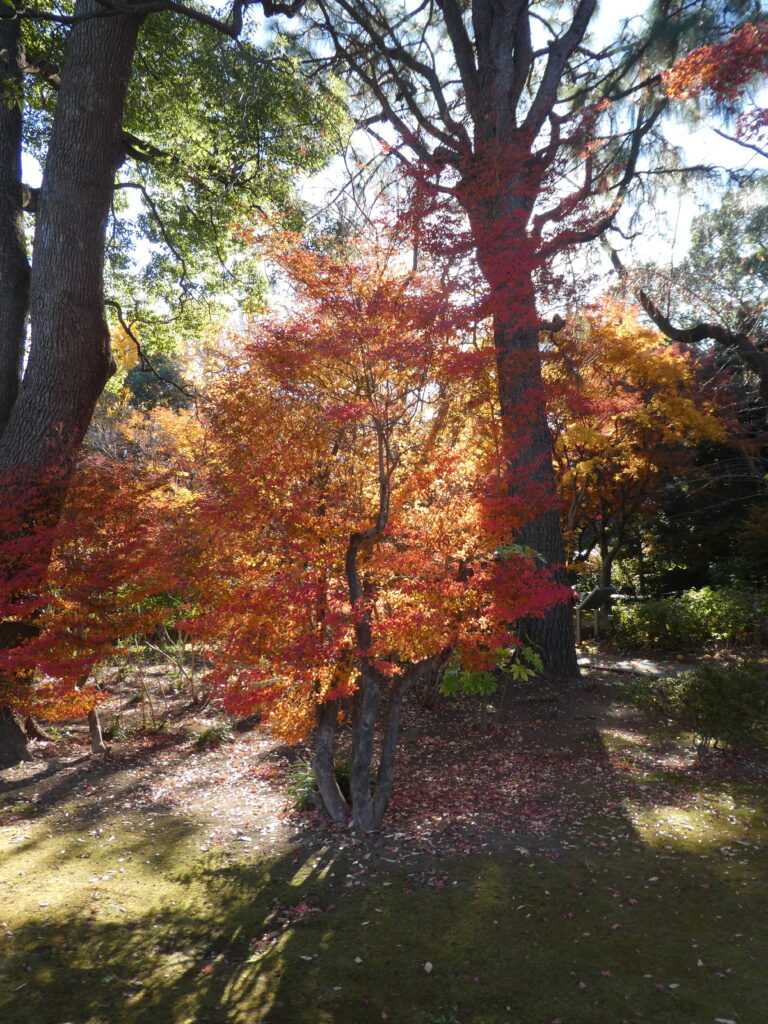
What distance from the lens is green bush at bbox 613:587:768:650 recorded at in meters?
10.9

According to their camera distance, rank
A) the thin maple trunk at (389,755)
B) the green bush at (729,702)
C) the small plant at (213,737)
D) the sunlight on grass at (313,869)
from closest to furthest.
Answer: the sunlight on grass at (313,869) → the thin maple trunk at (389,755) → the green bush at (729,702) → the small plant at (213,737)

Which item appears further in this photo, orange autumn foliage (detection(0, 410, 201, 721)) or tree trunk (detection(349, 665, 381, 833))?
orange autumn foliage (detection(0, 410, 201, 721))

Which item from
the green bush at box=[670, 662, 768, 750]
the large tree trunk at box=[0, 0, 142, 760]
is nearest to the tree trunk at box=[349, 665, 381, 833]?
the green bush at box=[670, 662, 768, 750]

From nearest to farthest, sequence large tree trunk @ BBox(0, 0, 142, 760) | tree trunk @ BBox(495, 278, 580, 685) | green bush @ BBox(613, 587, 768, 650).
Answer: large tree trunk @ BBox(0, 0, 142, 760) < tree trunk @ BBox(495, 278, 580, 685) < green bush @ BBox(613, 587, 768, 650)

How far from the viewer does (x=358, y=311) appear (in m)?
4.59

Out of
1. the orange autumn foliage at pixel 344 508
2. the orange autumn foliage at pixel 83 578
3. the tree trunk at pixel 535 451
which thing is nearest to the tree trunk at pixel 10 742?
the orange autumn foliage at pixel 83 578

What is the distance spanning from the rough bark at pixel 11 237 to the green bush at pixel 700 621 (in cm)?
1081

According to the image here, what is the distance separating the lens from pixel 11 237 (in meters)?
7.22

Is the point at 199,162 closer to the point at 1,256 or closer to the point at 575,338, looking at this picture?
the point at 1,256

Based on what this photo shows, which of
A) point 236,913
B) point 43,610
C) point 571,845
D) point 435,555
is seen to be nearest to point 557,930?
point 571,845

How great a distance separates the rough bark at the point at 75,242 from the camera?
21.8 feet

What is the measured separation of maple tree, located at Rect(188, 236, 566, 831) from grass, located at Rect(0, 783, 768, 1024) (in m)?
1.15

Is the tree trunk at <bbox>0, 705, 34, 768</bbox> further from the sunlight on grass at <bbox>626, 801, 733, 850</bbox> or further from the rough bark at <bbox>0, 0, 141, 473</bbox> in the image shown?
the sunlight on grass at <bbox>626, 801, 733, 850</bbox>

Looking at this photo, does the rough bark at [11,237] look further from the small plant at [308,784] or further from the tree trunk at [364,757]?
the tree trunk at [364,757]
